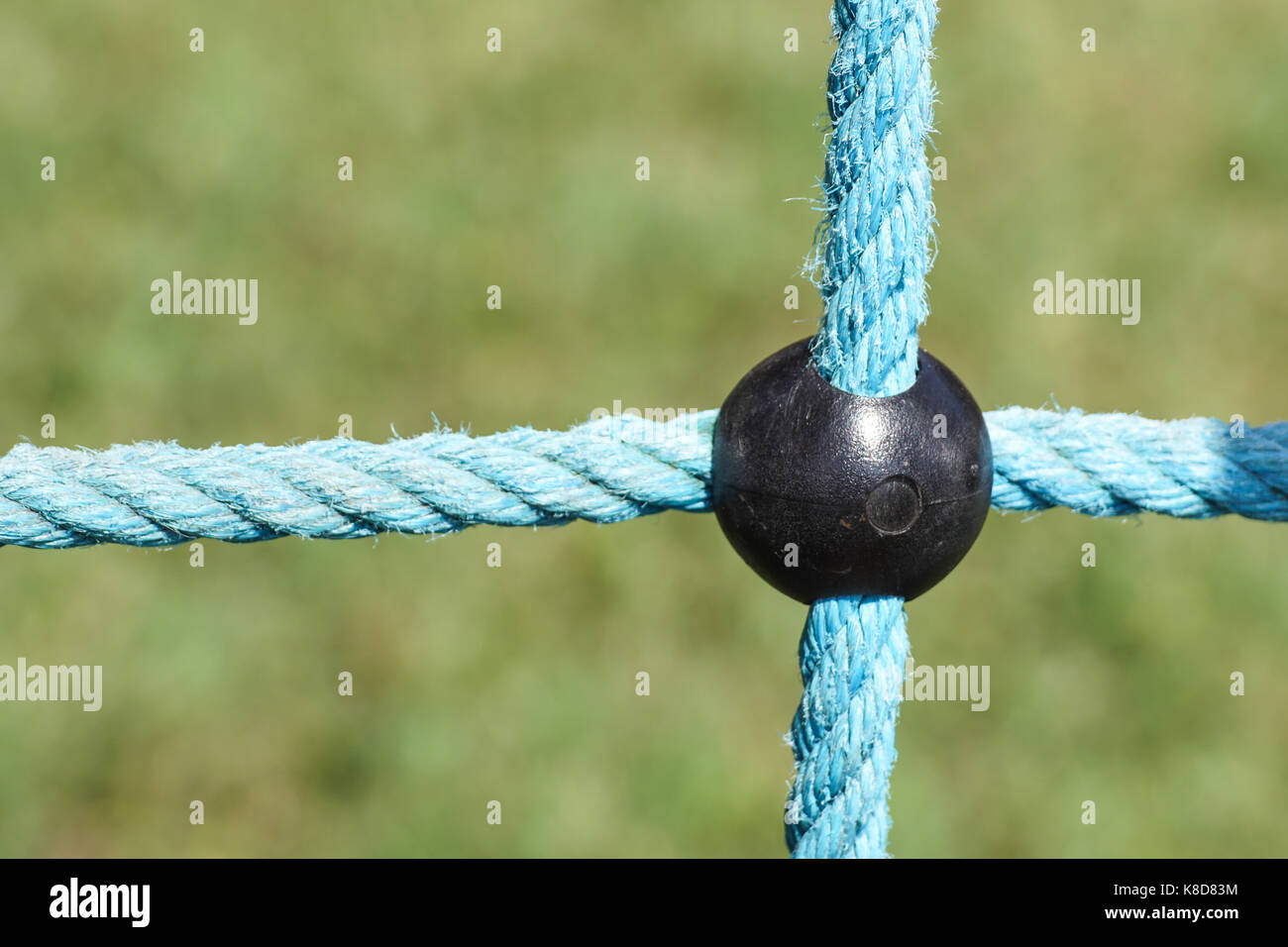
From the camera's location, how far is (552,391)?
6.61 feet

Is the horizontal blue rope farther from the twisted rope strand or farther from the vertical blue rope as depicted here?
the vertical blue rope

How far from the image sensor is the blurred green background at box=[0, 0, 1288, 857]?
1784 millimetres

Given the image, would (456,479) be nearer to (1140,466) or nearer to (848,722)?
(848,722)

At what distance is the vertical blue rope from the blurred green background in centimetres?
91

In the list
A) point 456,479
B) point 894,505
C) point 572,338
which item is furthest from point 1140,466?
point 572,338

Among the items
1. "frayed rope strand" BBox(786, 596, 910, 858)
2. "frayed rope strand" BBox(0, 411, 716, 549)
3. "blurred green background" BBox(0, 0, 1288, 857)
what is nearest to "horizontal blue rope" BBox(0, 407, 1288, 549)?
"frayed rope strand" BBox(0, 411, 716, 549)

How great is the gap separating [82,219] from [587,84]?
0.80 m

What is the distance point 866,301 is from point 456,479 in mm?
296

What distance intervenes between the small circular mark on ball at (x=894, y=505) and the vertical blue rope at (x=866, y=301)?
0.06 metres

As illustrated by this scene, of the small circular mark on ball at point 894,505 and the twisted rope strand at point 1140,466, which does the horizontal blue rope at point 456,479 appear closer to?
the twisted rope strand at point 1140,466

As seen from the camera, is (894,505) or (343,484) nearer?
(894,505)

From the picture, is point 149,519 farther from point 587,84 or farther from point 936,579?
point 587,84

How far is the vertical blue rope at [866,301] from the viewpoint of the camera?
79 cm

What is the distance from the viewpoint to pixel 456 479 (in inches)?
36.4
